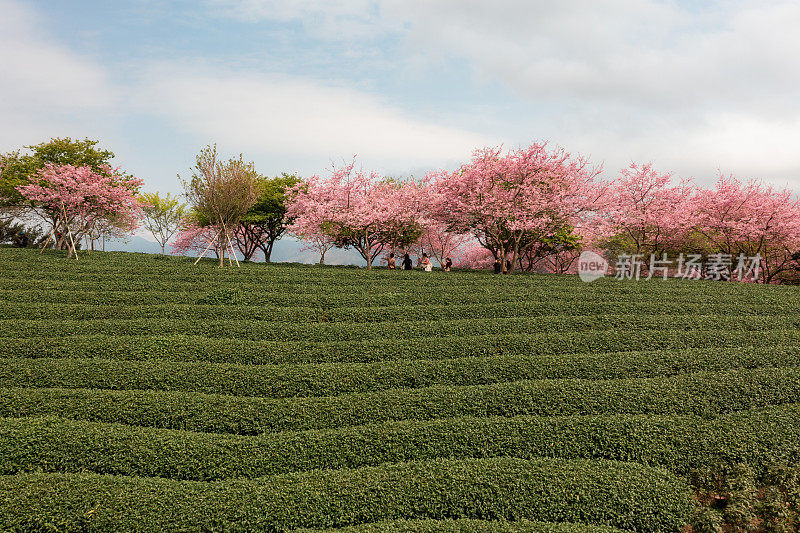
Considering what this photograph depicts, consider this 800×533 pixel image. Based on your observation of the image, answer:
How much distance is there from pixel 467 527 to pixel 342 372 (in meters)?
4.40

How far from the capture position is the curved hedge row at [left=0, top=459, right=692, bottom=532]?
18.8 ft

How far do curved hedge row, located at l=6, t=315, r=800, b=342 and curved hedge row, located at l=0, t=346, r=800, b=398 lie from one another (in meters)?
1.54

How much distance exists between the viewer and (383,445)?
713 cm

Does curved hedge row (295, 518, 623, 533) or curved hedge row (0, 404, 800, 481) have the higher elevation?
curved hedge row (0, 404, 800, 481)

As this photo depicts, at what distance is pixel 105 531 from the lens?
558 centimetres

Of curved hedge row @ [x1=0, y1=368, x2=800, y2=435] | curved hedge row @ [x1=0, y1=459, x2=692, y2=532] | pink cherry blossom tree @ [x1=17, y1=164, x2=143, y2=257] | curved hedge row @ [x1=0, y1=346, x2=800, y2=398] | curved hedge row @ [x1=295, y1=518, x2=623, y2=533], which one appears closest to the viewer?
curved hedge row @ [x1=295, y1=518, x2=623, y2=533]

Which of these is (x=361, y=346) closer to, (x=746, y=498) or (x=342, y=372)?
(x=342, y=372)

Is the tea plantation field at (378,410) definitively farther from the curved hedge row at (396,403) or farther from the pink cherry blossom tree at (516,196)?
the pink cherry blossom tree at (516,196)

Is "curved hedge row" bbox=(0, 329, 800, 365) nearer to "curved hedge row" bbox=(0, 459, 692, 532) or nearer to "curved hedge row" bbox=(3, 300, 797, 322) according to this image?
"curved hedge row" bbox=(3, 300, 797, 322)

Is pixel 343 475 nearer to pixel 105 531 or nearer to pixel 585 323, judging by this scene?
pixel 105 531

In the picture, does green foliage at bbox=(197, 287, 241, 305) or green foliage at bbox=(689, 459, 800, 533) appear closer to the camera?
green foliage at bbox=(689, 459, 800, 533)

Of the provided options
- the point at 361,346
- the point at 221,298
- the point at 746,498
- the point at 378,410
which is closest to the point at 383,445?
the point at 378,410

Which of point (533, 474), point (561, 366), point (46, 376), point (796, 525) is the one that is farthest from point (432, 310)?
point (46, 376)

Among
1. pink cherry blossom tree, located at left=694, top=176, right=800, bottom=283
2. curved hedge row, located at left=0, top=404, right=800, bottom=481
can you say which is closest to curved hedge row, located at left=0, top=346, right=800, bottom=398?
curved hedge row, located at left=0, top=404, right=800, bottom=481
